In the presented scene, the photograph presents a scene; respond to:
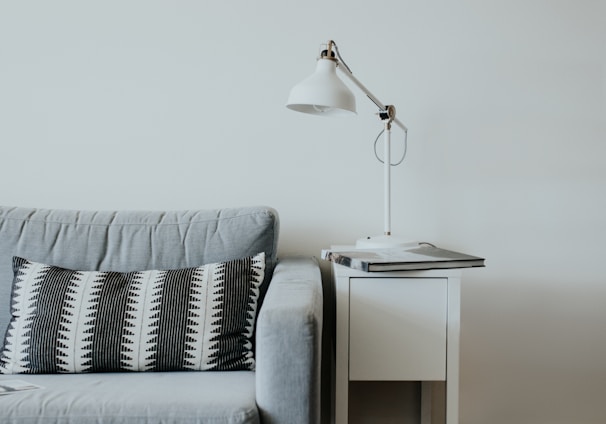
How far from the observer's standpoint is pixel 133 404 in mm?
1259

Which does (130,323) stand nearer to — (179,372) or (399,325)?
(179,372)

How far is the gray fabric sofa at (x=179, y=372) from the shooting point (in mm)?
1236

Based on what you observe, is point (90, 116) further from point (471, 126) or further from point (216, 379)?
point (471, 126)

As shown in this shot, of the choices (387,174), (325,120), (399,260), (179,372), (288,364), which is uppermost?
(325,120)

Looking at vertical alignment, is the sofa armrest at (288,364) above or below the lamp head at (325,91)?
below

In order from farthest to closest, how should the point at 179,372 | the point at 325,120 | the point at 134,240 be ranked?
the point at 325,120 < the point at 134,240 < the point at 179,372

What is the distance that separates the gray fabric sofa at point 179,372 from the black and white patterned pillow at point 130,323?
0.04 metres

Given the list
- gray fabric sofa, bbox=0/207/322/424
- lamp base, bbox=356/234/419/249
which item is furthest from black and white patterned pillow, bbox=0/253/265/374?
lamp base, bbox=356/234/419/249

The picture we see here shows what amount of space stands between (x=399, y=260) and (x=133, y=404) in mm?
720

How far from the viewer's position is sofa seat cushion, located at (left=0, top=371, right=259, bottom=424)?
1.23m

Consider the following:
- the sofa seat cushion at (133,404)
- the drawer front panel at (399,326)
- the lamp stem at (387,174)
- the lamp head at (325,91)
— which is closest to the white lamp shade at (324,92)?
the lamp head at (325,91)

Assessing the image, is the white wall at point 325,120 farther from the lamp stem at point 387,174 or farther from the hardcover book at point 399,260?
the hardcover book at point 399,260

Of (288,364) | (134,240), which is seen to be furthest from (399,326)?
(134,240)

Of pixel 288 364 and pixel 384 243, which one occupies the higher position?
pixel 384 243
